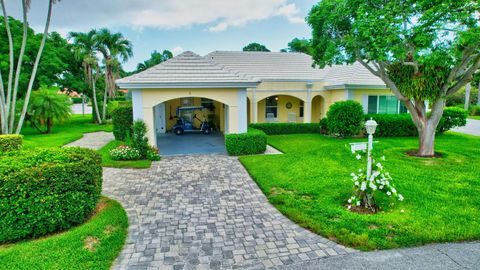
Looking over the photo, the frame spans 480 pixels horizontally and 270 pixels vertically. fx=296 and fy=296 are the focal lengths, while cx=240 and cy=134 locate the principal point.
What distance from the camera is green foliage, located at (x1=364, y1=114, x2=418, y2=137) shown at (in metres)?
16.7

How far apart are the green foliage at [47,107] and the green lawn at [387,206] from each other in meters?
14.6

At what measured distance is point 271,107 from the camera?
69.6 feet

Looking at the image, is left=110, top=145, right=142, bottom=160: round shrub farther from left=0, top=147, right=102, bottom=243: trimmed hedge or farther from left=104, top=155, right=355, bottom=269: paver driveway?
left=0, top=147, right=102, bottom=243: trimmed hedge

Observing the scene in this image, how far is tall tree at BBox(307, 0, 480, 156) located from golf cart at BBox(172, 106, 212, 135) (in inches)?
327

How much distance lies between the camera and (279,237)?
5398 millimetres

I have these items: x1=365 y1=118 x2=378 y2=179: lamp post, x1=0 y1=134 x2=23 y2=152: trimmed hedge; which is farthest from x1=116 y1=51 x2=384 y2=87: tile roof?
x1=365 y1=118 x2=378 y2=179: lamp post

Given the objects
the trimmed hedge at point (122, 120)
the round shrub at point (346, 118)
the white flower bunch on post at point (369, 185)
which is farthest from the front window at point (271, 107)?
the white flower bunch on post at point (369, 185)

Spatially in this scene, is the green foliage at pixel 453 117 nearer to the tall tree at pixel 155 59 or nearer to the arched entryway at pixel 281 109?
the arched entryway at pixel 281 109

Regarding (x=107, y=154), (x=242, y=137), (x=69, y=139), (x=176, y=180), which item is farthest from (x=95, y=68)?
(x=176, y=180)

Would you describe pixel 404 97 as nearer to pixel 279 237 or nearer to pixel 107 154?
pixel 279 237

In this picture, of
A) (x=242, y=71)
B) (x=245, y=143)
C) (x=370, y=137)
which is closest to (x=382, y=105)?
(x=242, y=71)

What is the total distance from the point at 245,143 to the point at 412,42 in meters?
6.81

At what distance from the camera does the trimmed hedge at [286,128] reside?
18.0 m

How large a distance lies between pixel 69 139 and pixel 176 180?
455 inches
